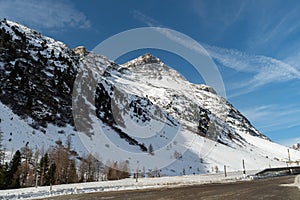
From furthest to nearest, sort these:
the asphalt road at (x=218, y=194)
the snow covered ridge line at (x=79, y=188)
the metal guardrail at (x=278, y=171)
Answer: the metal guardrail at (x=278, y=171), the snow covered ridge line at (x=79, y=188), the asphalt road at (x=218, y=194)

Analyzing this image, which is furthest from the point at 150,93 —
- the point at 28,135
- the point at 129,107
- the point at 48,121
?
the point at 28,135

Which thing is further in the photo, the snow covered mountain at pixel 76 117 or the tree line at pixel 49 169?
the snow covered mountain at pixel 76 117

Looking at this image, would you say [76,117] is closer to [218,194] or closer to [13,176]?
[13,176]

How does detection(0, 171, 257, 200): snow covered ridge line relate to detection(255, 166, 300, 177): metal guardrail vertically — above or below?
below

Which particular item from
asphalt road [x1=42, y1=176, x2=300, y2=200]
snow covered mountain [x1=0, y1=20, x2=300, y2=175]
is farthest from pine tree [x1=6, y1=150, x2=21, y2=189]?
asphalt road [x1=42, y1=176, x2=300, y2=200]

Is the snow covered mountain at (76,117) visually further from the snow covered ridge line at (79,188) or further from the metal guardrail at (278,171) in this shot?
the metal guardrail at (278,171)

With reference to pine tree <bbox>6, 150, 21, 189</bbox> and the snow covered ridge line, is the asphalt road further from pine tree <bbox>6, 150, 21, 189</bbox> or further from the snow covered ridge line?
pine tree <bbox>6, 150, 21, 189</bbox>

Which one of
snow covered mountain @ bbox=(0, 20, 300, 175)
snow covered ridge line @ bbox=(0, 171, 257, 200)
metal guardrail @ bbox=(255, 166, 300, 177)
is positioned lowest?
snow covered ridge line @ bbox=(0, 171, 257, 200)

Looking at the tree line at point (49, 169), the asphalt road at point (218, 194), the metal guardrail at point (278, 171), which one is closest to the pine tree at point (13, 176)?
the tree line at point (49, 169)

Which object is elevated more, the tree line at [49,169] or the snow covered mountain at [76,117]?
the snow covered mountain at [76,117]

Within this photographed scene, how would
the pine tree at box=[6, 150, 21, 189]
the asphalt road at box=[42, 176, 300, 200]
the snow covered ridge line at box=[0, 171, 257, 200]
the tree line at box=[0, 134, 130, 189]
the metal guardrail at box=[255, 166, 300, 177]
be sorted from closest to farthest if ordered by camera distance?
the asphalt road at box=[42, 176, 300, 200]
the snow covered ridge line at box=[0, 171, 257, 200]
the pine tree at box=[6, 150, 21, 189]
the tree line at box=[0, 134, 130, 189]
the metal guardrail at box=[255, 166, 300, 177]

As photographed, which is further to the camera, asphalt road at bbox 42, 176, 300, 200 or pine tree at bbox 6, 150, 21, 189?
pine tree at bbox 6, 150, 21, 189

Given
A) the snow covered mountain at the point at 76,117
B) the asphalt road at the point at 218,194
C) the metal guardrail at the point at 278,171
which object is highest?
the snow covered mountain at the point at 76,117

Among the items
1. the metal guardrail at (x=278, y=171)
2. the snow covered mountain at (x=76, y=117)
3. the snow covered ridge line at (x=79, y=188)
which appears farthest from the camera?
the snow covered mountain at (x=76, y=117)
